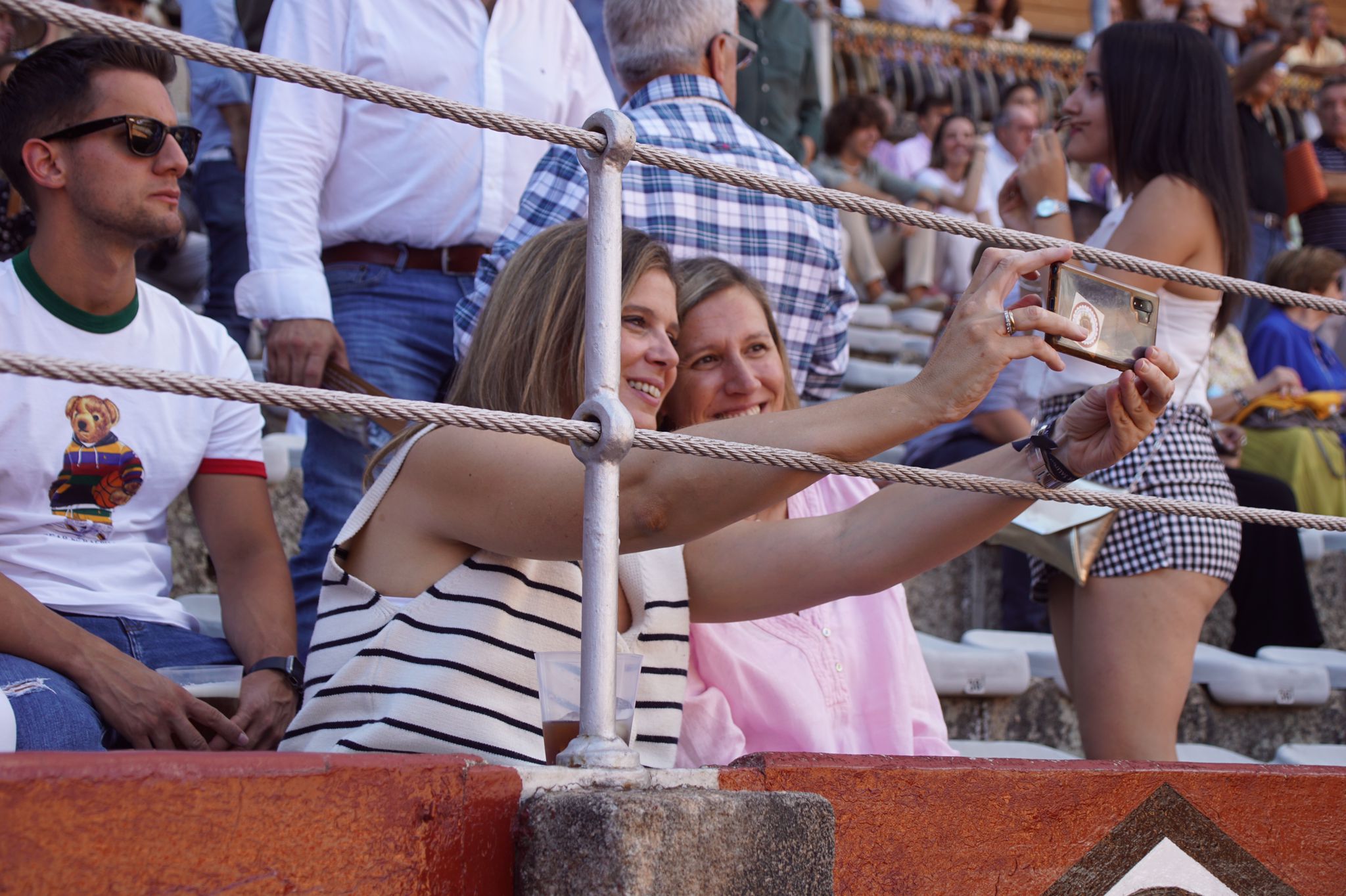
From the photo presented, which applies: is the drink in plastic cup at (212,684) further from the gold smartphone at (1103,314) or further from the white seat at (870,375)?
the white seat at (870,375)

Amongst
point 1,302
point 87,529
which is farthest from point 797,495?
point 1,302

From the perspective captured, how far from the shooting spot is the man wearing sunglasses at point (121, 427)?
1.90 metres

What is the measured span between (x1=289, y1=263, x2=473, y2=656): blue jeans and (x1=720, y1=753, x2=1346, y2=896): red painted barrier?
1.42 meters

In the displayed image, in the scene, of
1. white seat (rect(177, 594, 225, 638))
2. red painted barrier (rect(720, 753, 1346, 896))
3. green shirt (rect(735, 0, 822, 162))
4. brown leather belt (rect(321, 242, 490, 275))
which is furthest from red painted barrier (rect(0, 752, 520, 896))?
green shirt (rect(735, 0, 822, 162))

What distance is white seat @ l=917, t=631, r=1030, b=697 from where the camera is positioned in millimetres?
2773

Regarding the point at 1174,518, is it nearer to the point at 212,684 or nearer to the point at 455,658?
the point at 455,658

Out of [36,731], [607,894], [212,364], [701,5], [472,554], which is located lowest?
[36,731]

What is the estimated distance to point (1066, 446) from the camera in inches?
58.4

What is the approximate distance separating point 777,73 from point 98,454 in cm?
405

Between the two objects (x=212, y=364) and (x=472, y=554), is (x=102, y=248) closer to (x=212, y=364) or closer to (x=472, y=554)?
(x=212, y=364)

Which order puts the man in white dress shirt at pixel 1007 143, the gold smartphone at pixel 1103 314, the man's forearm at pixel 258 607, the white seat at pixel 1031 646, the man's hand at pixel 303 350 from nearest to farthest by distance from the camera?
the gold smartphone at pixel 1103 314 → the man's forearm at pixel 258 607 → the man's hand at pixel 303 350 → the white seat at pixel 1031 646 → the man in white dress shirt at pixel 1007 143

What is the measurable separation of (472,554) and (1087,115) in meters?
1.50

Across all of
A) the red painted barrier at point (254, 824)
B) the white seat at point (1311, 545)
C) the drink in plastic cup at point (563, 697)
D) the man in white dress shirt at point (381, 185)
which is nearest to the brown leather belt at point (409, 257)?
the man in white dress shirt at point (381, 185)

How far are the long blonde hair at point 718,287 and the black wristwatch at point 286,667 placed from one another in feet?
2.39
